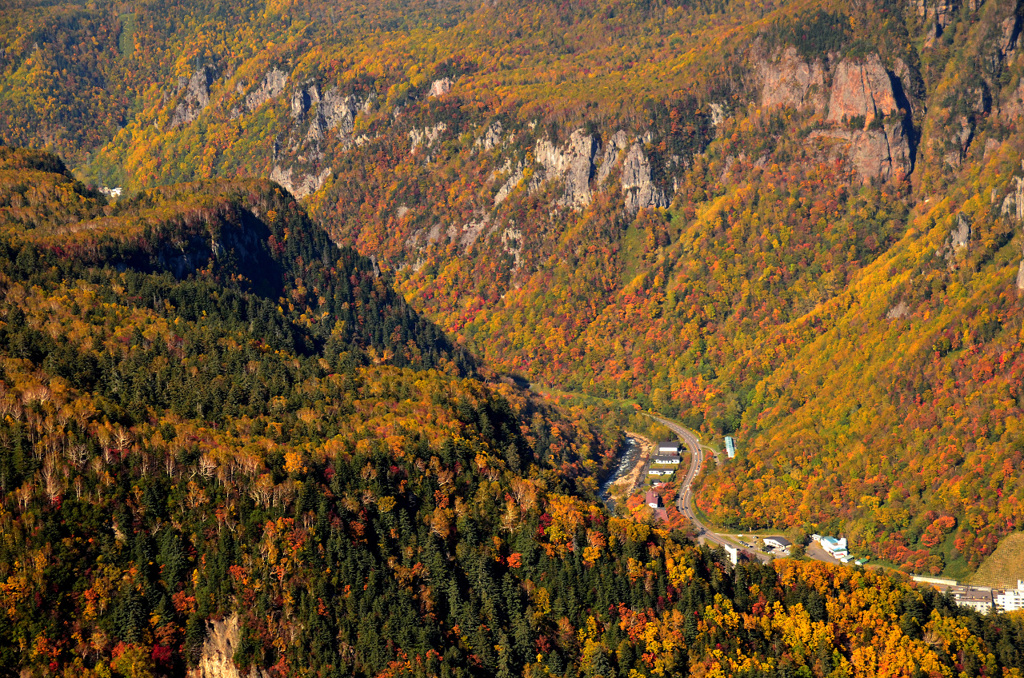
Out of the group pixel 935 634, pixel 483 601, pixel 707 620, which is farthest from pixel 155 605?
pixel 935 634

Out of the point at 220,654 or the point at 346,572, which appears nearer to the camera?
the point at 220,654

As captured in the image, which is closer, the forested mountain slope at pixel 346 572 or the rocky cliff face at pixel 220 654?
the rocky cliff face at pixel 220 654

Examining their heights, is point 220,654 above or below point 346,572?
below

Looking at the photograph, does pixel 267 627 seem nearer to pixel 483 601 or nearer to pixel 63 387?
pixel 483 601

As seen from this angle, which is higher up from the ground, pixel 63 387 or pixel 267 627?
pixel 63 387

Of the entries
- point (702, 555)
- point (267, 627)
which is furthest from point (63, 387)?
point (702, 555)

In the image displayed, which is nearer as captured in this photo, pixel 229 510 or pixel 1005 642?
pixel 229 510

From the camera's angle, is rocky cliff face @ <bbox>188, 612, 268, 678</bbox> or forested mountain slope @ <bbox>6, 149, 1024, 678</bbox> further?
forested mountain slope @ <bbox>6, 149, 1024, 678</bbox>

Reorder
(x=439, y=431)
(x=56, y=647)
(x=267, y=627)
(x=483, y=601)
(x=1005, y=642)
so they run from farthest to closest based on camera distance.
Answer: (x=439, y=431) < (x=1005, y=642) < (x=483, y=601) < (x=267, y=627) < (x=56, y=647)

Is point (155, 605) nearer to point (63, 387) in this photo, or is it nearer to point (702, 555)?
point (63, 387)

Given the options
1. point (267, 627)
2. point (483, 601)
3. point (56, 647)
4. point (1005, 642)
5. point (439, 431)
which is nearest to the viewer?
point (56, 647)

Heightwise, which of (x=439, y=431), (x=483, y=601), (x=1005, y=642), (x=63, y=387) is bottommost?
(x=1005, y=642)
